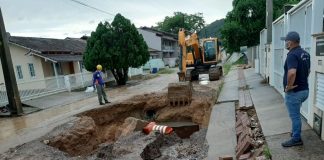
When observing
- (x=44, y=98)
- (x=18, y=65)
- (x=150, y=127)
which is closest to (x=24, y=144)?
(x=150, y=127)

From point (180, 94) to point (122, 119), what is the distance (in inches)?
118

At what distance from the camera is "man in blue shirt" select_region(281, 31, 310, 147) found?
3877 mm

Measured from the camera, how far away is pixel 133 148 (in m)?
7.10

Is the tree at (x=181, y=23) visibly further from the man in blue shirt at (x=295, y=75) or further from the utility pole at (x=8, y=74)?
the man in blue shirt at (x=295, y=75)

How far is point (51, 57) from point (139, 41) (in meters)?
6.88

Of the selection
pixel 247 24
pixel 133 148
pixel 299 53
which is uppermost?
pixel 247 24

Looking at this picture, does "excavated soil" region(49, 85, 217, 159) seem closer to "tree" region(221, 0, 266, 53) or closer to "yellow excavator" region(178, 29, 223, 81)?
"yellow excavator" region(178, 29, 223, 81)

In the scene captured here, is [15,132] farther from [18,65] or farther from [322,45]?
[18,65]

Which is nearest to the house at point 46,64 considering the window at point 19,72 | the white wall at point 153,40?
the window at point 19,72

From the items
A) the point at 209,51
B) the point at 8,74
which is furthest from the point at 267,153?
the point at 209,51

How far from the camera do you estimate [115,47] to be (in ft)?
64.2

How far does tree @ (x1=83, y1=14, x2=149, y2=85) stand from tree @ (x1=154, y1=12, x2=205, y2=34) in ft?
164

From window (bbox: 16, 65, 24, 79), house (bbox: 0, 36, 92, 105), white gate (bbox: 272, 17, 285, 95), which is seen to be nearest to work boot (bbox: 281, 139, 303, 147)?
white gate (bbox: 272, 17, 285, 95)

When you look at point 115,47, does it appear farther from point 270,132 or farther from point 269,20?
point 270,132
